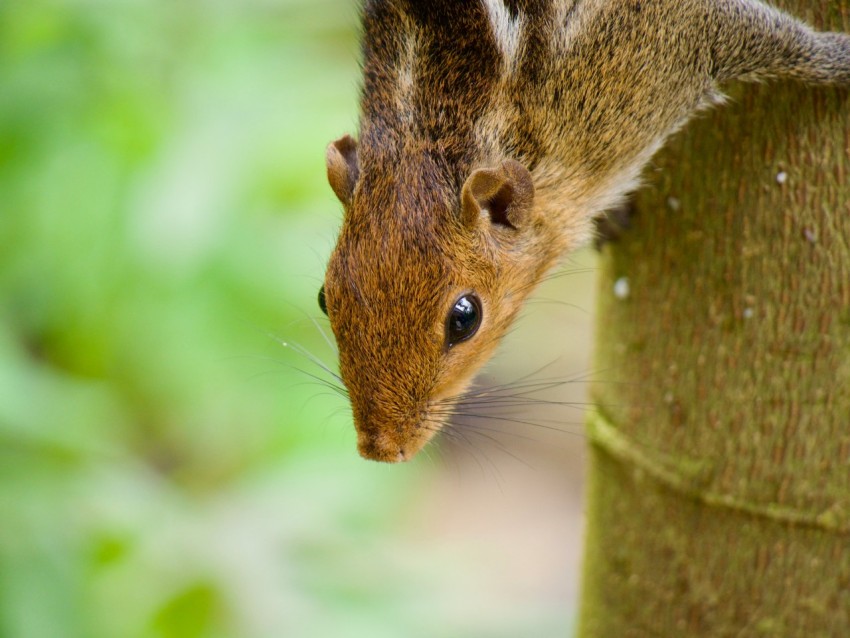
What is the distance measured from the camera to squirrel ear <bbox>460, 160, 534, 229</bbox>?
158 cm

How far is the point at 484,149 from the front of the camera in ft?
5.48

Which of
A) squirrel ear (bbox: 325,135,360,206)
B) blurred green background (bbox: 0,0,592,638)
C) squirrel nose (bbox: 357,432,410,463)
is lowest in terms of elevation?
blurred green background (bbox: 0,0,592,638)

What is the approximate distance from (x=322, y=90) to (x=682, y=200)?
1731 millimetres

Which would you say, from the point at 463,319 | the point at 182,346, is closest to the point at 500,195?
the point at 463,319

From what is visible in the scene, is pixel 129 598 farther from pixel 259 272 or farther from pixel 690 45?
pixel 690 45

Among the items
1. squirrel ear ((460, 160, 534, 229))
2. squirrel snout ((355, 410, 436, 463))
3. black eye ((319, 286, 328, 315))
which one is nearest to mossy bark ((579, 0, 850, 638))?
squirrel ear ((460, 160, 534, 229))

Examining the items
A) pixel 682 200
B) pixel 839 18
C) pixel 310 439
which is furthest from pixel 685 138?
pixel 310 439

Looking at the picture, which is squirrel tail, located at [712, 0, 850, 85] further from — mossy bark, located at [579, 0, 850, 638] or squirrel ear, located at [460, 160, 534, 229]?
squirrel ear, located at [460, 160, 534, 229]

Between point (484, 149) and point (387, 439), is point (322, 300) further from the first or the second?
point (484, 149)

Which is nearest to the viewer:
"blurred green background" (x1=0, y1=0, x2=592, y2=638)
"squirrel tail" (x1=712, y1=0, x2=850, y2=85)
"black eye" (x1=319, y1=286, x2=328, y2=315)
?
"squirrel tail" (x1=712, y1=0, x2=850, y2=85)

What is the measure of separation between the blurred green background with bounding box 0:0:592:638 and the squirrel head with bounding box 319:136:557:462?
721mm

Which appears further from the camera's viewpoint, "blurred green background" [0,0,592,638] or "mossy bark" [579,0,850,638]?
"blurred green background" [0,0,592,638]

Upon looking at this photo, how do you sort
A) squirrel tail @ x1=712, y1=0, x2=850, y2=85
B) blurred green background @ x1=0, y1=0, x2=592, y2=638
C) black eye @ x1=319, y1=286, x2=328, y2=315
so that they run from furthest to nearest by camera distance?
blurred green background @ x1=0, y1=0, x2=592, y2=638, black eye @ x1=319, y1=286, x2=328, y2=315, squirrel tail @ x1=712, y1=0, x2=850, y2=85

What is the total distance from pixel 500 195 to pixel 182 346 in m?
1.61
